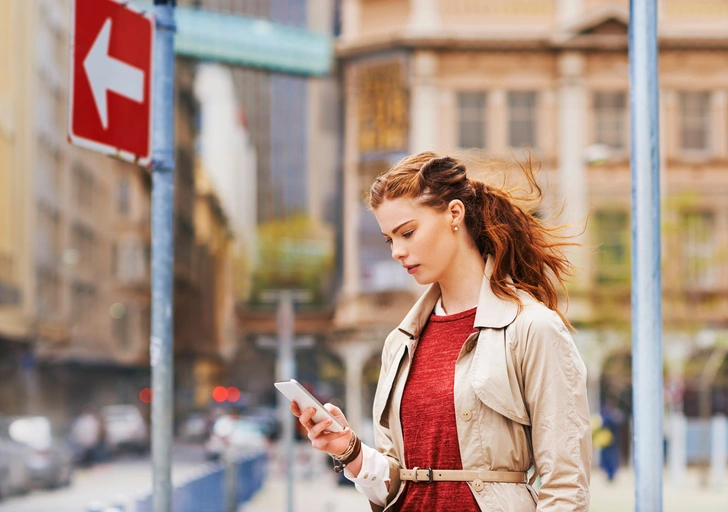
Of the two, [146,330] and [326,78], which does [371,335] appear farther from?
[146,330]

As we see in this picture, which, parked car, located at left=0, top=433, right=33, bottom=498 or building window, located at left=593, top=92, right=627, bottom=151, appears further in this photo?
building window, located at left=593, top=92, right=627, bottom=151

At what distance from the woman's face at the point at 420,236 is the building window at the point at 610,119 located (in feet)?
116

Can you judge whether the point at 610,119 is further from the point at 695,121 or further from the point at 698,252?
the point at 698,252

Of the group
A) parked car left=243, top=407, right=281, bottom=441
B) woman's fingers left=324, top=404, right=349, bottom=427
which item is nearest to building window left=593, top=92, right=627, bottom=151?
parked car left=243, top=407, right=281, bottom=441

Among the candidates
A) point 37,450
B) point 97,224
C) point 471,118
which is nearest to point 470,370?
point 37,450

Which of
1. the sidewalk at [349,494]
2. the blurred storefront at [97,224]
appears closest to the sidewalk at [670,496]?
the sidewalk at [349,494]

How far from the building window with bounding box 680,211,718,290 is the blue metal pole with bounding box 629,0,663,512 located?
1251 inches

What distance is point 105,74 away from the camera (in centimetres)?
409

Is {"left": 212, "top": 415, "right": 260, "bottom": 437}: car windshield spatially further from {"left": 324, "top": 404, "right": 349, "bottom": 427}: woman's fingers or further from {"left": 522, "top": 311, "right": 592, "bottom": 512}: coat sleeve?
{"left": 522, "top": 311, "right": 592, "bottom": 512}: coat sleeve

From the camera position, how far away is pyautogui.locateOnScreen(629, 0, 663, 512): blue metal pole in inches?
138

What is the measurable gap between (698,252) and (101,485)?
2054cm

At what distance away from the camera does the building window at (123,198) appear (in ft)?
151

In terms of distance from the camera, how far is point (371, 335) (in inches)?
1519

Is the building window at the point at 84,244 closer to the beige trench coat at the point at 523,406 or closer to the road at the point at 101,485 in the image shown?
the road at the point at 101,485
